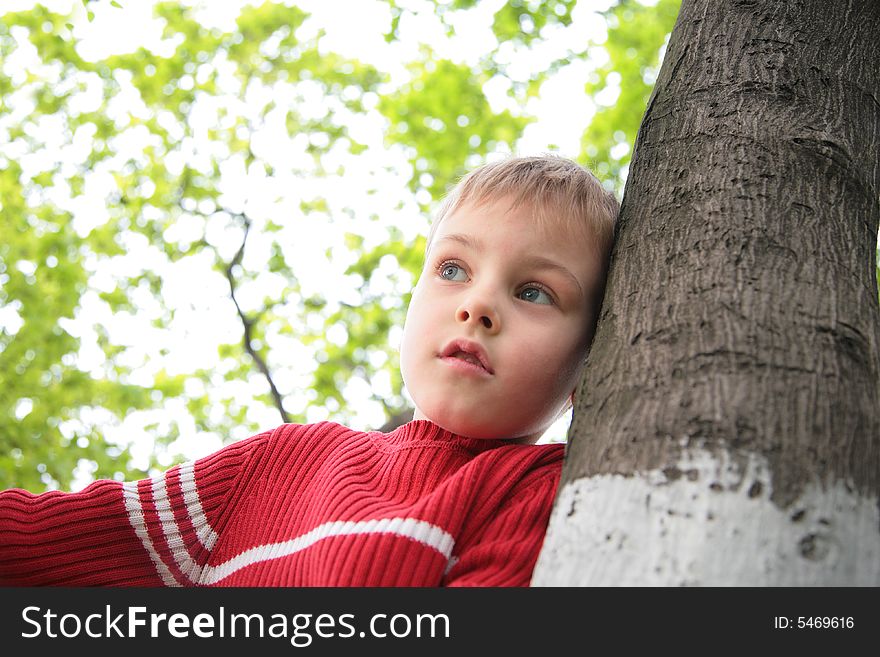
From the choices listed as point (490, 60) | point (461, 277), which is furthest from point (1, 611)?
point (490, 60)

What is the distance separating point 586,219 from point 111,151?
→ 26.6 ft

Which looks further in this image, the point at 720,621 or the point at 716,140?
the point at 716,140

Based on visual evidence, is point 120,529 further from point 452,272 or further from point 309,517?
point 452,272

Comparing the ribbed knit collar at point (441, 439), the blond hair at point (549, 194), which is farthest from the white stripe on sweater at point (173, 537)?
the blond hair at point (549, 194)

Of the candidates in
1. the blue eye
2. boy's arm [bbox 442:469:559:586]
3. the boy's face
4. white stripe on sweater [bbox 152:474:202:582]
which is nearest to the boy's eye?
the boy's face

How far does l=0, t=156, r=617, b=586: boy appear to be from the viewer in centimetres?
Result: 142

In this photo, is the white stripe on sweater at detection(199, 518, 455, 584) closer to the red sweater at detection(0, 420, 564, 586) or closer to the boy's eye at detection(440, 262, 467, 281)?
the red sweater at detection(0, 420, 564, 586)

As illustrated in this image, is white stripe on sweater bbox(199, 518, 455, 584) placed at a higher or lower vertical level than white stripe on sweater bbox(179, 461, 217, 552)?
lower

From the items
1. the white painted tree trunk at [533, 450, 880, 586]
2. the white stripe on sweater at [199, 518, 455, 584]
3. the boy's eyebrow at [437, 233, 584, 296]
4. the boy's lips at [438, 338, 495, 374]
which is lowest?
the white painted tree trunk at [533, 450, 880, 586]

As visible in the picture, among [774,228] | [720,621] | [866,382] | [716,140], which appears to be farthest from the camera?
[716,140]

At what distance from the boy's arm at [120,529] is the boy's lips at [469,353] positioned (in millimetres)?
564

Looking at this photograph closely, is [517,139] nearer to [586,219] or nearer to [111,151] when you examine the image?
[111,151]

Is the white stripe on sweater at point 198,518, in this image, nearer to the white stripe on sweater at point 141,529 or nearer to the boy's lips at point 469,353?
the white stripe on sweater at point 141,529

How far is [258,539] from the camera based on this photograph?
5.46 feet
